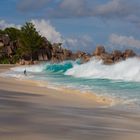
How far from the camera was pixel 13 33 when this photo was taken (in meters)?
102

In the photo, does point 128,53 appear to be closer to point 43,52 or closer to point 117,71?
point 117,71

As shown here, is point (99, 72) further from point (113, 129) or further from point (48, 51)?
point (48, 51)

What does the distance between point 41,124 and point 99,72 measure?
36.1 metres

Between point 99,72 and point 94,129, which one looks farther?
point 99,72

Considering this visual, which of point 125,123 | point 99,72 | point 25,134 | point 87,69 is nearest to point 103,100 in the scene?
point 125,123

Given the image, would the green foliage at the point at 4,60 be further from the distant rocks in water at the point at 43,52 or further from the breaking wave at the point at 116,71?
the breaking wave at the point at 116,71

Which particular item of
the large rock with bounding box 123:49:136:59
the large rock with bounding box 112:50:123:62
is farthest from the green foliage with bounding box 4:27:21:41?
the large rock with bounding box 112:50:123:62

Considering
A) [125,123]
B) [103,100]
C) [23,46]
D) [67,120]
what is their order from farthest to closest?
[23,46], [103,100], [125,123], [67,120]

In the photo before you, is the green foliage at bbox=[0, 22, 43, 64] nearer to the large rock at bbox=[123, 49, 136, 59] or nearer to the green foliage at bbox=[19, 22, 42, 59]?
the green foliage at bbox=[19, 22, 42, 59]

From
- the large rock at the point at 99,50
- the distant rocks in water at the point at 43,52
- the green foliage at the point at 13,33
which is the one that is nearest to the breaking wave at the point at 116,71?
the large rock at the point at 99,50

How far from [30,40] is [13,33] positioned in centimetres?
1519

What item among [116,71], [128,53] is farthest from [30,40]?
[116,71]

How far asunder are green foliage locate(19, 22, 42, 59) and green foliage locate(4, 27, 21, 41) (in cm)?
681

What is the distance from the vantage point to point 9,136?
581 cm
